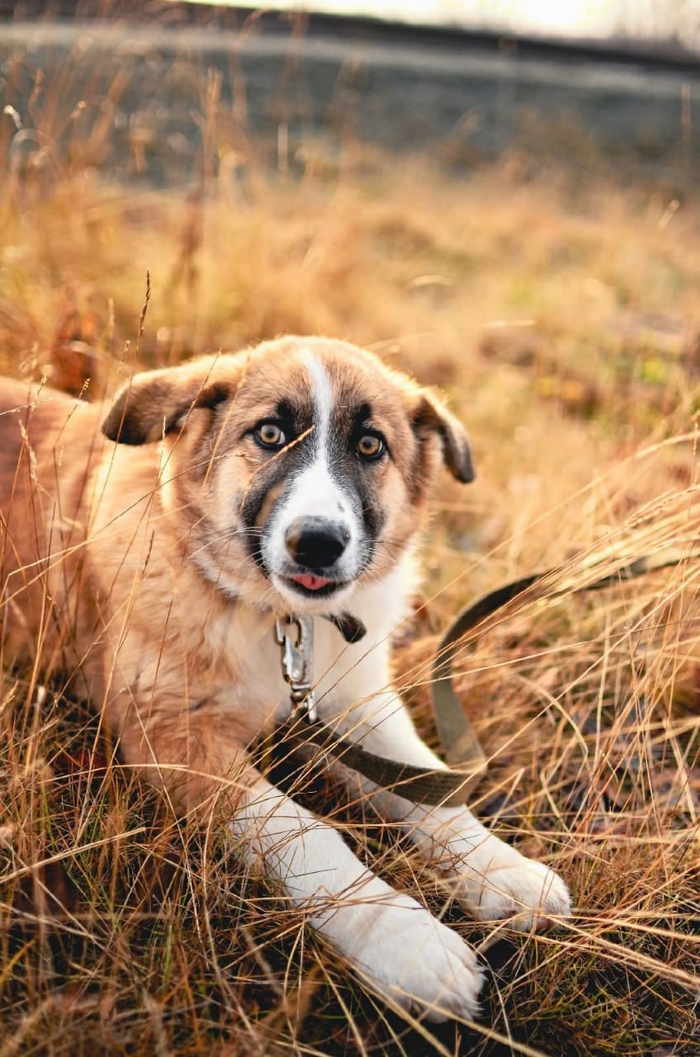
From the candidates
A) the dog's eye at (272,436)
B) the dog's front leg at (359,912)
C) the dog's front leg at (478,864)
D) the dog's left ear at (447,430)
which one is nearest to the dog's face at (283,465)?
the dog's eye at (272,436)

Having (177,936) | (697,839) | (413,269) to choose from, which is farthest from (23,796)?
(413,269)

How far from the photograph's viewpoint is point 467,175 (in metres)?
10.8

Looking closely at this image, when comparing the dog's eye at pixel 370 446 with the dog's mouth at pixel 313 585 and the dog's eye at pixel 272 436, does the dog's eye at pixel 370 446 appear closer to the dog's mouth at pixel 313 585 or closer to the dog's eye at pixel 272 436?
the dog's eye at pixel 272 436

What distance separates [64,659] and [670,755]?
1.90 metres

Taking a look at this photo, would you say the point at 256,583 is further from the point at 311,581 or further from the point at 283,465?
the point at 283,465

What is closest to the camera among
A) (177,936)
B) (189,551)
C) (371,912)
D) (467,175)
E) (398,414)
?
(177,936)

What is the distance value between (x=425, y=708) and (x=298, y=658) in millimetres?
635

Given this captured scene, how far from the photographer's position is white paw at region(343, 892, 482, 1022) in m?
1.75

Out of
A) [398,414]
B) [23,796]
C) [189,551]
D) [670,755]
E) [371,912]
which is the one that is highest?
[398,414]

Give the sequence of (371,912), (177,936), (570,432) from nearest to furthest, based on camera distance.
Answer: (177,936) < (371,912) < (570,432)

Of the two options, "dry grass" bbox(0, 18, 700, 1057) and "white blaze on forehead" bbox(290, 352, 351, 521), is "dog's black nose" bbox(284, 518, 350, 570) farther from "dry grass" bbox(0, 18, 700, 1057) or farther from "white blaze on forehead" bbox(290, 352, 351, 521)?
"dry grass" bbox(0, 18, 700, 1057)

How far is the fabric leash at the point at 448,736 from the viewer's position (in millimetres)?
2094

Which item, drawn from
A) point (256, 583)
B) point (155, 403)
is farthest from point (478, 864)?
point (155, 403)

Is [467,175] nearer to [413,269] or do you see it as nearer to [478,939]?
[413,269]
